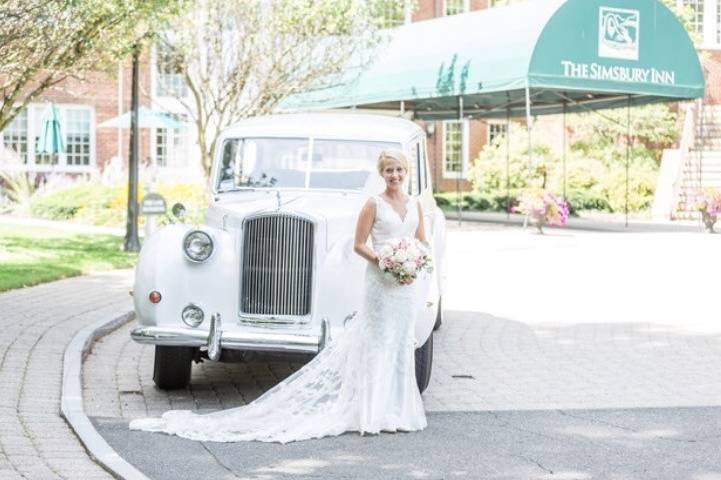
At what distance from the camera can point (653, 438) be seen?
8023 millimetres

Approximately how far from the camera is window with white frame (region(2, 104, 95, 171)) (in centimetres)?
4234

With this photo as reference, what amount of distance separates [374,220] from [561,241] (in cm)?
1809

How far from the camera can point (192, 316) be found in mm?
9227

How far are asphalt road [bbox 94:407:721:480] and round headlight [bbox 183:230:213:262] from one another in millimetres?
1388

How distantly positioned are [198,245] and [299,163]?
1.70 meters

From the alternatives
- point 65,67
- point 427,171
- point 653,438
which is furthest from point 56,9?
point 653,438

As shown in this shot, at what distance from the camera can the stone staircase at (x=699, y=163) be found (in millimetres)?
35312

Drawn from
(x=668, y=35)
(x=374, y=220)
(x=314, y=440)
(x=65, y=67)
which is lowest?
(x=314, y=440)

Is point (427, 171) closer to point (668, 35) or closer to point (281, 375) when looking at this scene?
point (281, 375)

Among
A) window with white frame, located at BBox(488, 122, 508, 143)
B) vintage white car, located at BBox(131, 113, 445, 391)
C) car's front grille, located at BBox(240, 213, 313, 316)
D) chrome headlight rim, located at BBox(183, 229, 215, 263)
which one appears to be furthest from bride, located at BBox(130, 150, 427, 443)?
window with white frame, located at BBox(488, 122, 508, 143)

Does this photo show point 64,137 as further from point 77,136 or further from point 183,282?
point 183,282

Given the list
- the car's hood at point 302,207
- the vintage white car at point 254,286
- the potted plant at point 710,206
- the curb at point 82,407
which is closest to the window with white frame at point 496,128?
the potted plant at point 710,206

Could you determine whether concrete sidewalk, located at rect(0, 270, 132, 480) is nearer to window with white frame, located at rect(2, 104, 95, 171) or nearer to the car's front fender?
the car's front fender

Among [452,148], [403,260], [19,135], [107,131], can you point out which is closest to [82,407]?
[403,260]
